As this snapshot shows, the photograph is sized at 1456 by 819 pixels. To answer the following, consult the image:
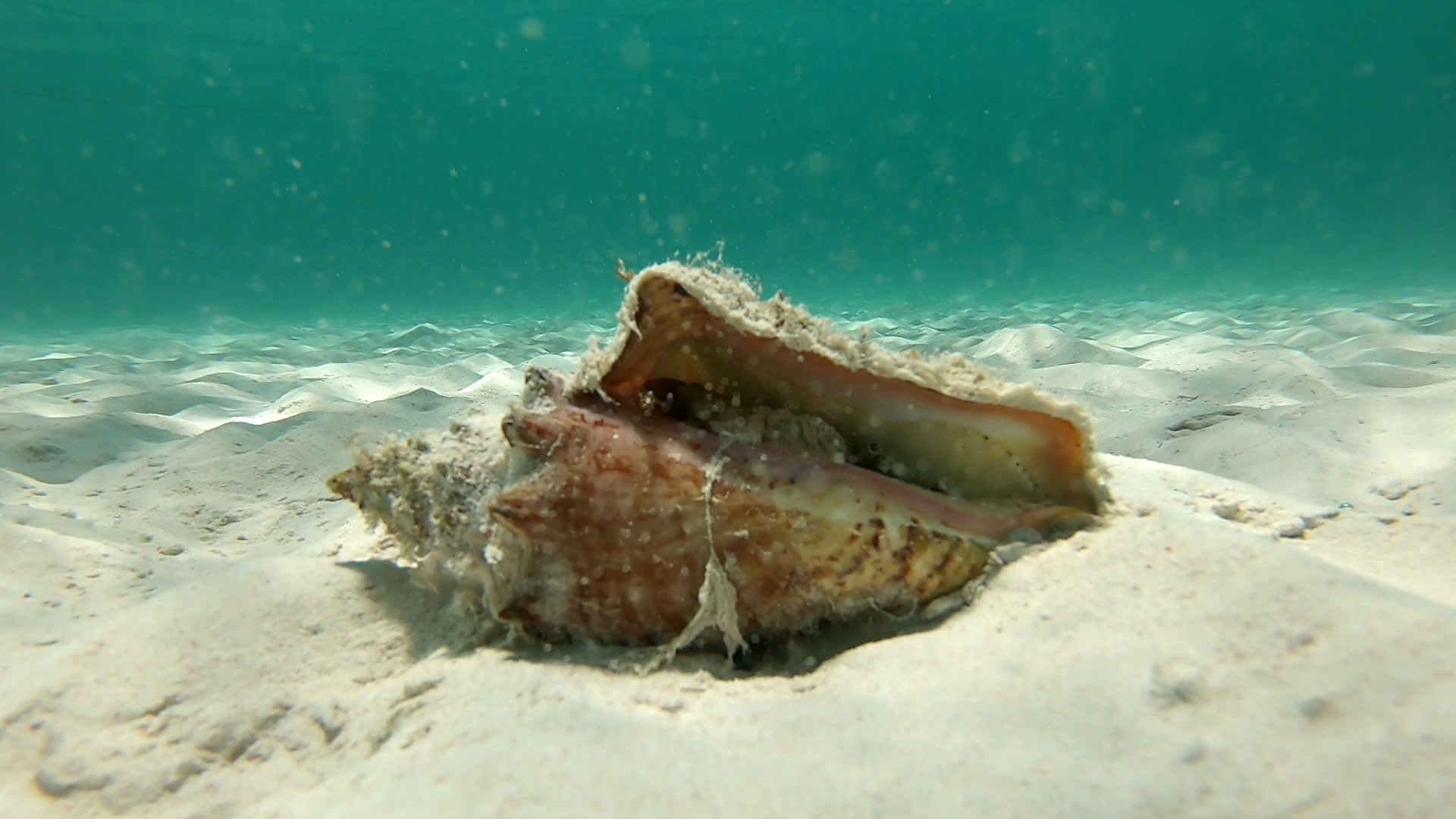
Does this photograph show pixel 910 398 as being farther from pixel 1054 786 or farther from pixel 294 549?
pixel 294 549

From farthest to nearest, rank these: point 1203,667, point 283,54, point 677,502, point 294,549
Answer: point 283,54, point 294,549, point 677,502, point 1203,667

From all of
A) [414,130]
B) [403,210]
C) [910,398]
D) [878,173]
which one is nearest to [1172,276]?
[910,398]

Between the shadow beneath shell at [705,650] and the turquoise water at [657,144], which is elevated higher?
the turquoise water at [657,144]

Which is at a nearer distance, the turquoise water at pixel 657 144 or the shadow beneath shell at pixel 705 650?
the shadow beneath shell at pixel 705 650

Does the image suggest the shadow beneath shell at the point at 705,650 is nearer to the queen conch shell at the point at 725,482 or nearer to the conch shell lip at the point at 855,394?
the queen conch shell at the point at 725,482

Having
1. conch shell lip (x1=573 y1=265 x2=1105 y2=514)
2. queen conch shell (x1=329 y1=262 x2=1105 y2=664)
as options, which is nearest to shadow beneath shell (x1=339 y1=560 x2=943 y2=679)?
queen conch shell (x1=329 y1=262 x2=1105 y2=664)

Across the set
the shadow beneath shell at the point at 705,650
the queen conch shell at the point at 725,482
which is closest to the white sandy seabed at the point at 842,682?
the shadow beneath shell at the point at 705,650

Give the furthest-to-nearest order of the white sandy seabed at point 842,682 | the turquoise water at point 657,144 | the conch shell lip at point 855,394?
the turquoise water at point 657,144
the conch shell lip at point 855,394
the white sandy seabed at point 842,682
